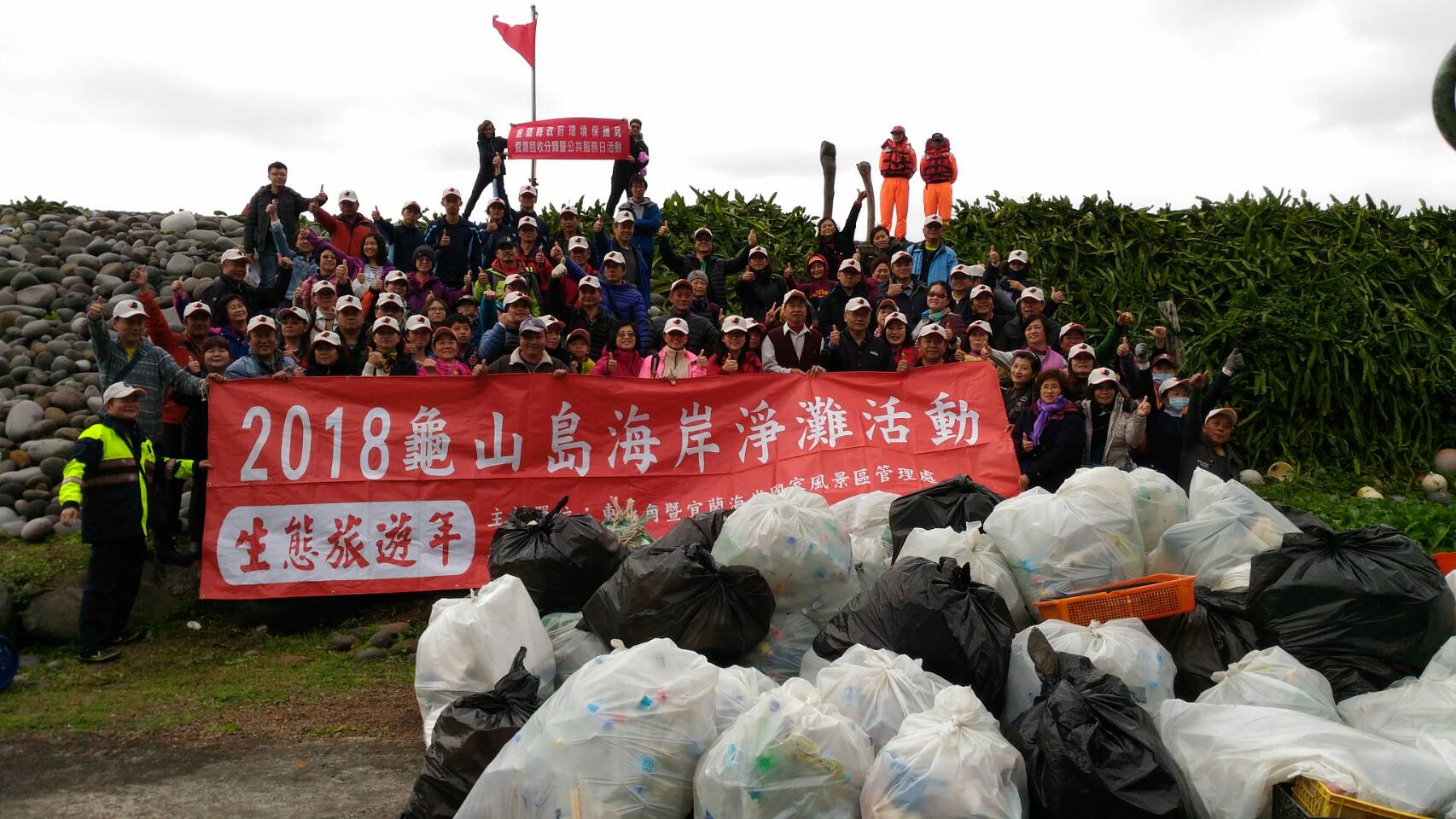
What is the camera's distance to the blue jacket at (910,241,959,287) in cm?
1077

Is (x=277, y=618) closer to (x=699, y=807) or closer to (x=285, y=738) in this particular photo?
(x=285, y=738)

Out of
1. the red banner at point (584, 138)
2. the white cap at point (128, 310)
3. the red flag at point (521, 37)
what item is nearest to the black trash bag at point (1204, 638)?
the white cap at point (128, 310)

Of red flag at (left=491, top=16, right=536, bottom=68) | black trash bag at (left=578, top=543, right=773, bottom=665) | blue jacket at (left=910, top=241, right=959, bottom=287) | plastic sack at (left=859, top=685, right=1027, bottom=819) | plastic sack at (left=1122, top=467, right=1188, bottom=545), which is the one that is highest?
red flag at (left=491, top=16, right=536, bottom=68)

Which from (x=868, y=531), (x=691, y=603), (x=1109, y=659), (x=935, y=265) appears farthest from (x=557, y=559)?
(x=935, y=265)

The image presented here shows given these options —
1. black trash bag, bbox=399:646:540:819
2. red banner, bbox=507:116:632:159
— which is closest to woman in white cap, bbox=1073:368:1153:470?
black trash bag, bbox=399:646:540:819

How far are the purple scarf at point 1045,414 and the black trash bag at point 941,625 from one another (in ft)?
8.88

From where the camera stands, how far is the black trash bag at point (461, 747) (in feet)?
12.5

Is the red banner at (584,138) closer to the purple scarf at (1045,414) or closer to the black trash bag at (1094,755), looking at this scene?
the purple scarf at (1045,414)

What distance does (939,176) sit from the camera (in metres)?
12.4

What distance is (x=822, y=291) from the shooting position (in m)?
9.94

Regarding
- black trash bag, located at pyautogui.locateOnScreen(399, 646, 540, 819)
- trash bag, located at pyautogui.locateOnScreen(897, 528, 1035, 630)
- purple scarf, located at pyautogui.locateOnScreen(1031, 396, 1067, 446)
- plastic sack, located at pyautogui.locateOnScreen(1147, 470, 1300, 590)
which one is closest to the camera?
black trash bag, located at pyautogui.locateOnScreen(399, 646, 540, 819)

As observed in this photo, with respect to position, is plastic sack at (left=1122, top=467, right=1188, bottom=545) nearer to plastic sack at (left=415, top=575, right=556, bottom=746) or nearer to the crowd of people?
the crowd of people

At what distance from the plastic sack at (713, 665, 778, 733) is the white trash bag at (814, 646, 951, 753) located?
25cm

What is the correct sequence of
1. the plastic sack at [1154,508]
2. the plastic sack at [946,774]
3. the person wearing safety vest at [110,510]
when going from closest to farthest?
the plastic sack at [946,774] < the plastic sack at [1154,508] < the person wearing safety vest at [110,510]
